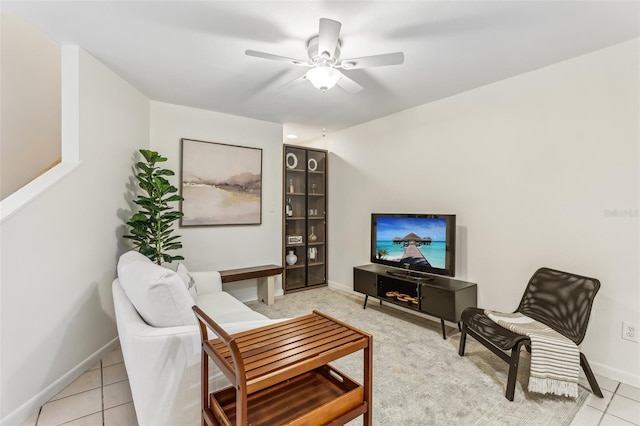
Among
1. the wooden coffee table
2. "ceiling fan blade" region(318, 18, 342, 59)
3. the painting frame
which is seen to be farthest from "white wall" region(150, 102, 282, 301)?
the wooden coffee table

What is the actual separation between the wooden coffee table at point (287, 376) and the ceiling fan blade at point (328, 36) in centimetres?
165

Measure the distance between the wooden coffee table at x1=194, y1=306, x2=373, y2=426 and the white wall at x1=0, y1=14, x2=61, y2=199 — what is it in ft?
9.52

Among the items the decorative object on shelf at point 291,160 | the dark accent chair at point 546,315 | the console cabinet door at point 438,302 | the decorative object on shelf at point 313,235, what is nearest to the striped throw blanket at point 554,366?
the dark accent chair at point 546,315

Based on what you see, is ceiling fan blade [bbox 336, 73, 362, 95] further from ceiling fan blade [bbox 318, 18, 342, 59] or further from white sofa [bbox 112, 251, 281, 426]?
white sofa [bbox 112, 251, 281, 426]

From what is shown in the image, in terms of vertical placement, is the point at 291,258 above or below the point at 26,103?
below

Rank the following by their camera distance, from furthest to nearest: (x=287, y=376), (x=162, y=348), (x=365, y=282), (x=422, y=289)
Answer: (x=365, y=282), (x=422, y=289), (x=162, y=348), (x=287, y=376)

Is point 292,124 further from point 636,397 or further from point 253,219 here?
point 636,397

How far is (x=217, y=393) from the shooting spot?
1359 millimetres

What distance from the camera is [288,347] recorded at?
4.29ft

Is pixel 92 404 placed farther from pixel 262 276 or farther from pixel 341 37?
pixel 341 37

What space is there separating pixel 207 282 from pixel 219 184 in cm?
137

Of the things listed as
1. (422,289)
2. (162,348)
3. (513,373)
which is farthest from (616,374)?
(162,348)

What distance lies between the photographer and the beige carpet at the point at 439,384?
5.98 feet

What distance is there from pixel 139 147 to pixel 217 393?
288 cm
